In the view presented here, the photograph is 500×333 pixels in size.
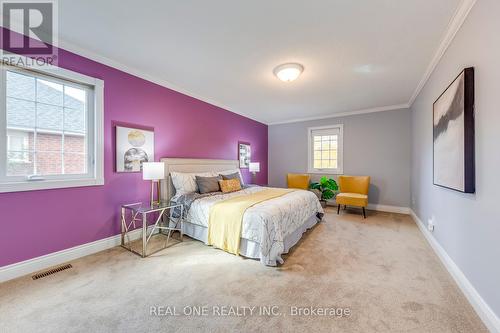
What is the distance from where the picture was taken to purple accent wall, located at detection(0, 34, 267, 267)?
204 centimetres

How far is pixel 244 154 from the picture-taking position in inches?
212

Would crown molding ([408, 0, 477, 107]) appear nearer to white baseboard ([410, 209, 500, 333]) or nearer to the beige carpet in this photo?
white baseboard ([410, 209, 500, 333])

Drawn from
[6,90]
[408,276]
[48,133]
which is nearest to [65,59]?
[6,90]

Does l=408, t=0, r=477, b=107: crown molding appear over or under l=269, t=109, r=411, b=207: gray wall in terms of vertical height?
over

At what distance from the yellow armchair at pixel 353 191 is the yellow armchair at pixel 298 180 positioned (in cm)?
83

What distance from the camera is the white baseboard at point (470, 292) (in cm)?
138

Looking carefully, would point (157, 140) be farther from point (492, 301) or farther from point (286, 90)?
point (492, 301)

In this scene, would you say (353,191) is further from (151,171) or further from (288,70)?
(151,171)

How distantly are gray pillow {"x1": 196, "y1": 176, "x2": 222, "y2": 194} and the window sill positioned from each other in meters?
1.34

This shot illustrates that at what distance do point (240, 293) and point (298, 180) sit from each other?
405 cm

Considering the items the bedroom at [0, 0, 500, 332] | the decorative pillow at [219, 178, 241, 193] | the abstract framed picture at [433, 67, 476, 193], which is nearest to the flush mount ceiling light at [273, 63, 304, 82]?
the bedroom at [0, 0, 500, 332]

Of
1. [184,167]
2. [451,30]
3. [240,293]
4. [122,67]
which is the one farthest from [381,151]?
[122,67]

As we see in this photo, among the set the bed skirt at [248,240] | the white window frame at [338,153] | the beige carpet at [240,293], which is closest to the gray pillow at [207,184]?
the bed skirt at [248,240]

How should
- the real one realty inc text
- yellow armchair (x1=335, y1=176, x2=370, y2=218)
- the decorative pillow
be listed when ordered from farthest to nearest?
A: yellow armchair (x1=335, y1=176, x2=370, y2=218) < the decorative pillow < the real one realty inc text
